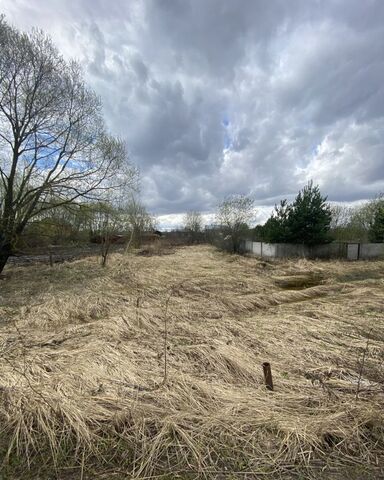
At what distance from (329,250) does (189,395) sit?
1947 cm

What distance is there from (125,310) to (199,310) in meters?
1.96

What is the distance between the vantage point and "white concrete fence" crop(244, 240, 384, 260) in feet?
61.1

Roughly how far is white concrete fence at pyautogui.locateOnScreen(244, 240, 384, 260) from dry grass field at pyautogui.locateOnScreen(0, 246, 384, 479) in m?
12.8

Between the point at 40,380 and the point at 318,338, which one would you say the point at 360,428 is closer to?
the point at 318,338

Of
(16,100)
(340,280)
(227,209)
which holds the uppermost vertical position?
(16,100)

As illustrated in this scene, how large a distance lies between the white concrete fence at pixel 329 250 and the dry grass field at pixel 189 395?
12814 millimetres

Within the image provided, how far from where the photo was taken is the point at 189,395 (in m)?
2.78

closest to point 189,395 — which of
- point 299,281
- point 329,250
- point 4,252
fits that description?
point 299,281

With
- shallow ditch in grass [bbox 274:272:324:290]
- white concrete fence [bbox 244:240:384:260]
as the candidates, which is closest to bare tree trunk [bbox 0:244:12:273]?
shallow ditch in grass [bbox 274:272:324:290]

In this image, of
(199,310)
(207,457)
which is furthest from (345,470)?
(199,310)

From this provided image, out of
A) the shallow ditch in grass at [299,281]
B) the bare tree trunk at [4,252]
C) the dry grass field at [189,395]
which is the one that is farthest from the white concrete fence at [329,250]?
the bare tree trunk at [4,252]

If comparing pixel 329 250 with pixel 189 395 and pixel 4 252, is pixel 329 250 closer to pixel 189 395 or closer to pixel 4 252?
pixel 189 395

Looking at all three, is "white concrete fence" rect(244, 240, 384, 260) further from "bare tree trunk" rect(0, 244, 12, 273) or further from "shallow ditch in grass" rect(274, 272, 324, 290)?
"bare tree trunk" rect(0, 244, 12, 273)

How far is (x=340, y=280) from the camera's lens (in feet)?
38.9
